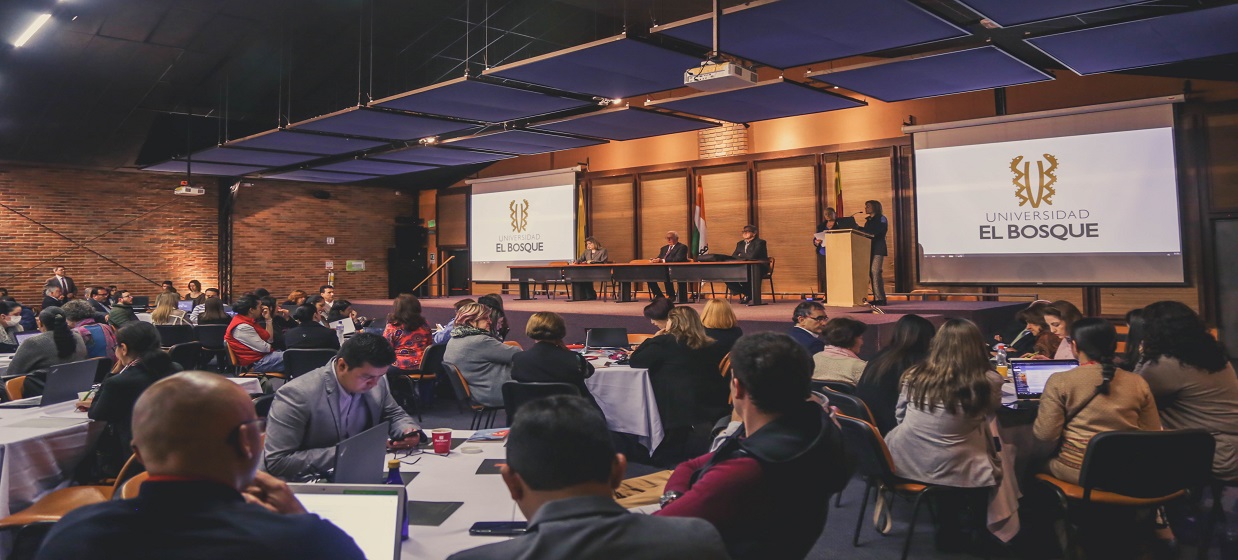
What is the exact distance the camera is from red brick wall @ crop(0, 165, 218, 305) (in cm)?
1271

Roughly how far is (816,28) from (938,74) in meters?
2.06

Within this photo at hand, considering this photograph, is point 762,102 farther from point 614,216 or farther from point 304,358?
point 614,216

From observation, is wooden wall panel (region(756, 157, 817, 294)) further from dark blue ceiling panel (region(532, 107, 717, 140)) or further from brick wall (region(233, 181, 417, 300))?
brick wall (region(233, 181, 417, 300))

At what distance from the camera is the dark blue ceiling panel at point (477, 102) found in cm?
797

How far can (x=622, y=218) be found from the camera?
14578mm

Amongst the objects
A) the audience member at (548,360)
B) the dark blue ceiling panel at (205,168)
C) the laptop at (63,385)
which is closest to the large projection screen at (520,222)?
the dark blue ceiling panel at (205,168)

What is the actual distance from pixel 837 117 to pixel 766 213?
198cm

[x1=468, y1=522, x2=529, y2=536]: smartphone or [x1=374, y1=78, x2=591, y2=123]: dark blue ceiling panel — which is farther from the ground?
[x1=374, y1=78, x2=591, y2=123]: dark blue ceiling panel

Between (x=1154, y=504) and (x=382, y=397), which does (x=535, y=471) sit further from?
(x=1154, y=504)

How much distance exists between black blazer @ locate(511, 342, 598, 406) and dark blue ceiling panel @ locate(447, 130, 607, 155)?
20.6 feet

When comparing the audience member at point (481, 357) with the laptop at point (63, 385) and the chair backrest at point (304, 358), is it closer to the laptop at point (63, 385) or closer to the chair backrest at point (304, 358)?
the chair backrest at point (304, 358)

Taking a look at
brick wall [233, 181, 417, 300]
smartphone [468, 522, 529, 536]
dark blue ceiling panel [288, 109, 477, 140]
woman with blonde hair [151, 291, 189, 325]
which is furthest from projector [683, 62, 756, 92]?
brick wall [233, 181, 417, 300]

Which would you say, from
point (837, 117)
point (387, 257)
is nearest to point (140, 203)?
point (387, 257)

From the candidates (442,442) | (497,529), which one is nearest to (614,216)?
(442,442)
